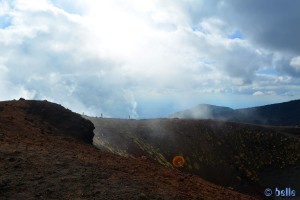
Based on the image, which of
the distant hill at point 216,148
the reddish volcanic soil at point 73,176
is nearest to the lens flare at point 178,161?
the distant hill at point 216,148

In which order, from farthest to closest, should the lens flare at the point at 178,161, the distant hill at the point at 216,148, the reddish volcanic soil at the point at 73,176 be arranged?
the lens flare at the point at 178,161 < the distant hill at the point at 216,148 < the reddish volcanic soil at the point at 73,176

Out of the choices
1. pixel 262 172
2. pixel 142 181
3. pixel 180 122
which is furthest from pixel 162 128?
pixel 142 181

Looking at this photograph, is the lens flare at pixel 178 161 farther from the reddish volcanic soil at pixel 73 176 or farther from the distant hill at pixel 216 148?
the reddish volcanic soil at pixel 73 176

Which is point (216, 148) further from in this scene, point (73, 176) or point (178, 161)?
point (73, 176)

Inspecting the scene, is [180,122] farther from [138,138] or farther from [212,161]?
[138,138]

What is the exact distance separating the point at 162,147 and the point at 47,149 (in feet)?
167

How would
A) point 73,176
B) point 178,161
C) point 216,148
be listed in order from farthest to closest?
point 216,148 < point 178,161 < point 73,176

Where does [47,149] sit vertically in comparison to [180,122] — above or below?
below

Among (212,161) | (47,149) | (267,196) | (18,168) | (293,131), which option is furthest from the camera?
(293,131)

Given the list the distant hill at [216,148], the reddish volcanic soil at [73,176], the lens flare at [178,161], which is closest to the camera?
the reddish volcanic soil at [73,176]

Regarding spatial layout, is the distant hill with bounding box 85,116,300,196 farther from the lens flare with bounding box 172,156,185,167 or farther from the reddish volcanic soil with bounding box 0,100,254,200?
the reddish volcanic soil with bounding box 0,100,254,200

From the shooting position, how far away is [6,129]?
67.6 ft

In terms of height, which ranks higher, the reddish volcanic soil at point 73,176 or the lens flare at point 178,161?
the reddish volcanic soil at point 73,176

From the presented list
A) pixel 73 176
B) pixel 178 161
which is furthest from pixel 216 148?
pixel 73 176
